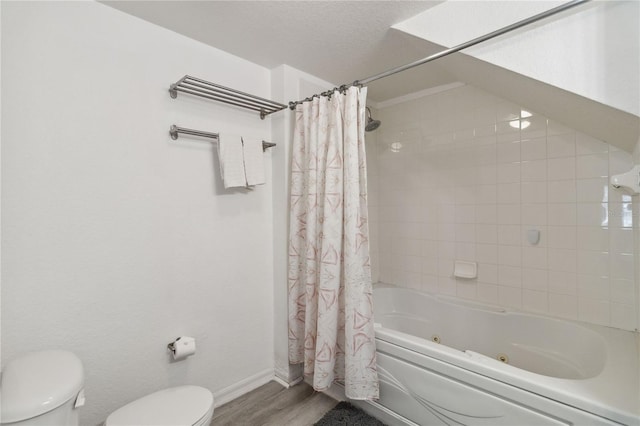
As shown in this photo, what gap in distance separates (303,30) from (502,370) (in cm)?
200

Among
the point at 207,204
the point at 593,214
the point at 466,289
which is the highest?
the point at 207,204

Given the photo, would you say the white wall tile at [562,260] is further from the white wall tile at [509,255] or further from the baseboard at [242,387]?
the baseboard at [242,387]

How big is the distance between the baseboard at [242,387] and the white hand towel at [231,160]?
1.34m

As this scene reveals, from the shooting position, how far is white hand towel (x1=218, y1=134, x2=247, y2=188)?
1.79 m

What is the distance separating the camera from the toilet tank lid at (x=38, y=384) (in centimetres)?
90

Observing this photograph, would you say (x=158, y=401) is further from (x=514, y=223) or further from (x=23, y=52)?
(x=514, y=223)

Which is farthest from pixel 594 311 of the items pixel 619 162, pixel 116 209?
pixel 116 209

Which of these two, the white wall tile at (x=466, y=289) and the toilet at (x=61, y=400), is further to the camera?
the white wall tile at (x=466, y=289)

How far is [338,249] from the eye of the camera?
5.74ft

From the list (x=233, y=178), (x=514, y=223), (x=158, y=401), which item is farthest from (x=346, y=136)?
(x=158, y=401)

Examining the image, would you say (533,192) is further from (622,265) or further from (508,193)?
(622,265)

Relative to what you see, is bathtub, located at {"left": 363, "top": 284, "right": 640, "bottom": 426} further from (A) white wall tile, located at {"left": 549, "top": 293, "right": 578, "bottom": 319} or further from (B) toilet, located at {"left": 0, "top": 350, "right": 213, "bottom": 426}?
(B) toilet, located at {"left": 0, "top": 350, "right": 213, "bottom": 426}

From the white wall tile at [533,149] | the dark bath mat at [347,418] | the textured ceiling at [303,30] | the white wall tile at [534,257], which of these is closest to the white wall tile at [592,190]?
the white wall tile at [533,149]

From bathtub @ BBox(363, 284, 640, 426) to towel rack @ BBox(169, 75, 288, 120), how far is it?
1.64 metres
